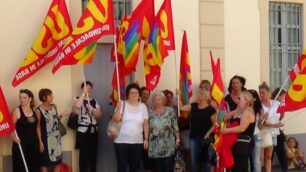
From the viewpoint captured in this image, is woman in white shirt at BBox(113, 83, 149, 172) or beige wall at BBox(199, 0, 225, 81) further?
beige wall at BBox(199, 0, 225, 81)

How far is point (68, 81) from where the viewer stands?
367 inches

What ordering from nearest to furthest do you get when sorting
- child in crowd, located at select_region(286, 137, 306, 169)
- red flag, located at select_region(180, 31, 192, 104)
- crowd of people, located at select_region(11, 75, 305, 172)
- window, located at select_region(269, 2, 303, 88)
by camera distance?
1. crowd of people, located at select_region(11, 75, 305, 172)
2. red flag, located at select_region(180, 31, 192, 104)
3. child in crowd, located at select_region(286, 137, 306, 169)
4. window, located at select_region(269, 2, 303, 88)

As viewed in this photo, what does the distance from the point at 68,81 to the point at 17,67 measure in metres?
0.89

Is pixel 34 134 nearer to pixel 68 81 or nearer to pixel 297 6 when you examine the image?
pixel 68 81

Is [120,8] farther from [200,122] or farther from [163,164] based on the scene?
[163,164]

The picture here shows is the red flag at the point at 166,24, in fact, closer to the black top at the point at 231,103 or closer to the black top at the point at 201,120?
the black top at the point at 201,120

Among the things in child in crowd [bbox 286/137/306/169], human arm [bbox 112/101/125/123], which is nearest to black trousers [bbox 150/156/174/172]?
human arm [bbox 112/101/125/123]

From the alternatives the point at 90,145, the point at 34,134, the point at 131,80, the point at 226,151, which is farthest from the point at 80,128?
the point at 226,151

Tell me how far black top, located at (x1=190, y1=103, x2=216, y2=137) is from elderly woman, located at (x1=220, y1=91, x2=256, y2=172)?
102cm

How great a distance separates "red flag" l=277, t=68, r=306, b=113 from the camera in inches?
346

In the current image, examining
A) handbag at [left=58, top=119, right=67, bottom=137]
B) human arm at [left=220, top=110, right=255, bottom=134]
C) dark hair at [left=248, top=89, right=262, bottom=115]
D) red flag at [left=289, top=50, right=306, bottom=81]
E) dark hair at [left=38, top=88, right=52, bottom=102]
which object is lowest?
handbag at [left=58, top=119, right=67, bottom=137]

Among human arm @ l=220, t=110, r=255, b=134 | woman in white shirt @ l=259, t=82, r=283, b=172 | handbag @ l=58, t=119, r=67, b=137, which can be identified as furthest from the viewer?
woman in white shirt @ l=259, t=82, r=283, b=172

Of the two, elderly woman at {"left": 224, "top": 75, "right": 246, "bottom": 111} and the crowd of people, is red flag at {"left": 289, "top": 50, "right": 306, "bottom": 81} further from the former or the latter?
elderly woman at {"left": 224, "top": 75, "right": 246, "bottom": 111}

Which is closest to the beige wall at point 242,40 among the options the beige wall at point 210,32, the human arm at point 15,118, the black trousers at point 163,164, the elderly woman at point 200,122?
the beige wall at point 210,32
